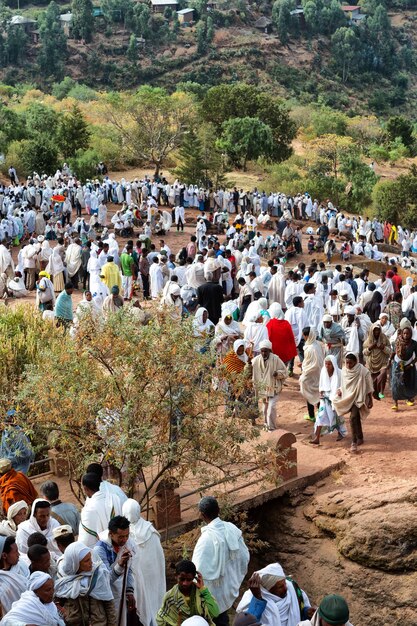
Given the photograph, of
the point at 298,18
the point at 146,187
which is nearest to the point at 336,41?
the point at 298,18

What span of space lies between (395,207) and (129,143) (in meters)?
10.2

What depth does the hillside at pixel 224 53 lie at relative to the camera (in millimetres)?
74812

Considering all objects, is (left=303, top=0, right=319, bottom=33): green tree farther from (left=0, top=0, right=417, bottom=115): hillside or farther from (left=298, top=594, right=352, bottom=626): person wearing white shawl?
(left=298, top=594, right=352, bottom=626): person wearing white shawl

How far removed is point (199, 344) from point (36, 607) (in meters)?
3.76

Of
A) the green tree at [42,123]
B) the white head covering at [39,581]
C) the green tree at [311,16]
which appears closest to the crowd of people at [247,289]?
the white head covering at [39,581]

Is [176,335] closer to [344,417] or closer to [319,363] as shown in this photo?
[319,363]

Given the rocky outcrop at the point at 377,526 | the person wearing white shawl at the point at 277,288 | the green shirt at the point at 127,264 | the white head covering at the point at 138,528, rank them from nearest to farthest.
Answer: the white head covering at the point at 138,528 < the rocky outcrop at the point at 377,526 < the person wearing white shawl at the point at 277,288 < the green shirt at the point at 127,264

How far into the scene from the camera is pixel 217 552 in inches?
261

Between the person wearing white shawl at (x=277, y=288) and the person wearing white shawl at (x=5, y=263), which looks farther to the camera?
the person wearing white shawl at (x=5, y=263)

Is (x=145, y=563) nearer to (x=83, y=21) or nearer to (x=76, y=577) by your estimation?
(x=76, y=577)

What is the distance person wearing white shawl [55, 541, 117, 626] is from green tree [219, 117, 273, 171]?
3357 cm

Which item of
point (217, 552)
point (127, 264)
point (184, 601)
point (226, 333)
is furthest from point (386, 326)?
point (184, 601)

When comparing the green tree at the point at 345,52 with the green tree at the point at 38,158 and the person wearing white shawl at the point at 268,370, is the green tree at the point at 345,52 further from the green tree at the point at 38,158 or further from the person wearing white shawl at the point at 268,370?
the person wearing white shawl at the point at 268,370

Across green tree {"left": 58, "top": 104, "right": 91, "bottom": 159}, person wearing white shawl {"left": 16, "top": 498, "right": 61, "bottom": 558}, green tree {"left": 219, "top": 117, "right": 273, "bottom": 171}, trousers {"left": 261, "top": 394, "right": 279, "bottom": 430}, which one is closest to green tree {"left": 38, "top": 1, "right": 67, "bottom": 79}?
green tree {"left": 219, "top": 117, "right": 273, "bottom": 171}
